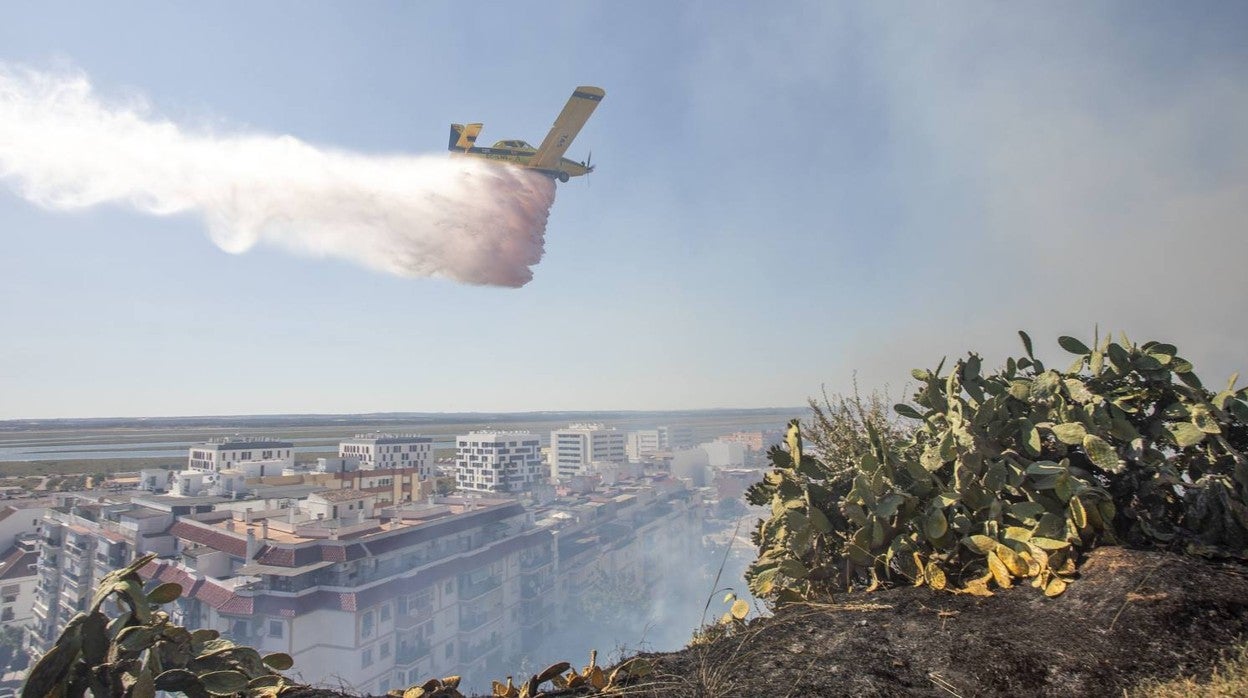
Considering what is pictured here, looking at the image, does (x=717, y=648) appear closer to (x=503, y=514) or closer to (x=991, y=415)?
(x=991, y=415)

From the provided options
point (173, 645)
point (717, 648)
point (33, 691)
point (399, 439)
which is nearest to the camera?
point (33, 691)

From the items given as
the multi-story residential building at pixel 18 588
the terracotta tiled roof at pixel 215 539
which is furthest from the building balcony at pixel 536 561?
the multi-story residential building at pixel 18 588

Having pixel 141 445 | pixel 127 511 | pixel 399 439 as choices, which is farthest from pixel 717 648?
pixel 141 445

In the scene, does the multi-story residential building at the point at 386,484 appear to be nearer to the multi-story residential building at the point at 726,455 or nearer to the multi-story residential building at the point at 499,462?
the multi-story residential building at the point at 499,462

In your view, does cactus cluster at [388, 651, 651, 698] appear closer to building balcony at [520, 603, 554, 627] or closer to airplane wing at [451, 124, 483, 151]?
airplane wing at [451, 124, 483, 151]

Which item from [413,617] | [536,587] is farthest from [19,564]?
[536,587]

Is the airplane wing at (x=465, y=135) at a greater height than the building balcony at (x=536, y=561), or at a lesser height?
greater
